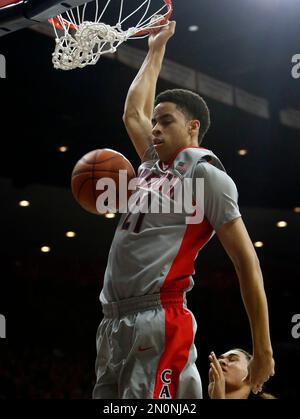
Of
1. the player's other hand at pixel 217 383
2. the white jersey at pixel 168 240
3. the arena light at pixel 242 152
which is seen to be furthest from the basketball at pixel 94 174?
the arena light at pixel 242 152

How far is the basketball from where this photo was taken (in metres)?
2.91

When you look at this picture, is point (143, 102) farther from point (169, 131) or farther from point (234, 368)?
point (234, 368)

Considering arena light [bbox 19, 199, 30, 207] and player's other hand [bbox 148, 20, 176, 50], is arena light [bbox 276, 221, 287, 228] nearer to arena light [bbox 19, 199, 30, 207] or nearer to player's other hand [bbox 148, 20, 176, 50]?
arena light [bbox 19, 199, 30, 207]

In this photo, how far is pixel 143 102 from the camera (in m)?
3.04

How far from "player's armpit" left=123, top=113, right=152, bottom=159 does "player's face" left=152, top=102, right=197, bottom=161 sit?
0.18 m

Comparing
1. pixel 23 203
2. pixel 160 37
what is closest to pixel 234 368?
pixel 160 37

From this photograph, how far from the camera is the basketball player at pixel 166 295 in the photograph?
2416 mm

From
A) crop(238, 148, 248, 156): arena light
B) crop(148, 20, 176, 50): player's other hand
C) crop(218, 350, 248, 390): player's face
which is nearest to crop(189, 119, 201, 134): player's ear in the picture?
crop(148, 20, 176, 50): player's other hand

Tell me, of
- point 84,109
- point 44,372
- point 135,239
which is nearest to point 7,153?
point 84,109

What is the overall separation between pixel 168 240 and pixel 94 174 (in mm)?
543

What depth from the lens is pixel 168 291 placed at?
250 cm

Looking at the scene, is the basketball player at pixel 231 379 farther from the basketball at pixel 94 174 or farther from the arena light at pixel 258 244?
the arena light at pixel 258 244

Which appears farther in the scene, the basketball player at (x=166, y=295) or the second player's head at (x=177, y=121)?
the second player's head at (x=177, y=121)

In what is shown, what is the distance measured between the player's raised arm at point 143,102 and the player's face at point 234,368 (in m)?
1.25
